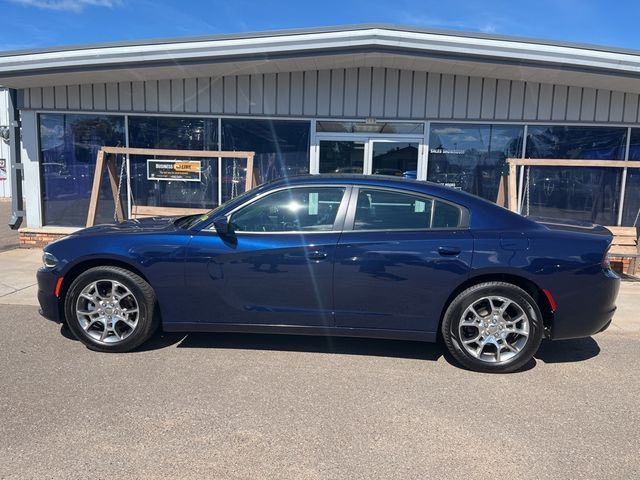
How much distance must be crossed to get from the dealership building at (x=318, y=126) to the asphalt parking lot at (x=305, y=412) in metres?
4.91

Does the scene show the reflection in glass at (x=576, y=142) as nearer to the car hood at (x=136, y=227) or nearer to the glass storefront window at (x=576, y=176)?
the glass storefront window at (x=576, y=176)

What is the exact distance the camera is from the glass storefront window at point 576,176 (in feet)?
27.6

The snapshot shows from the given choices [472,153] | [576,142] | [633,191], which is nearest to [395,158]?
[472,153]

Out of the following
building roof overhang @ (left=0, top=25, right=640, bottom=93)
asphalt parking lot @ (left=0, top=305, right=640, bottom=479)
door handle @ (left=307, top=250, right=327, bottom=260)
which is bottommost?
asphalt parking lot @ (left=0, top=305, right=640, bottom=479)

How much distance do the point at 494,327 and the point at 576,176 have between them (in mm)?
6007

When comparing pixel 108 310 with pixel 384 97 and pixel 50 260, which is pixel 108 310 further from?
pixel 384 97

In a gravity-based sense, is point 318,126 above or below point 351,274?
above

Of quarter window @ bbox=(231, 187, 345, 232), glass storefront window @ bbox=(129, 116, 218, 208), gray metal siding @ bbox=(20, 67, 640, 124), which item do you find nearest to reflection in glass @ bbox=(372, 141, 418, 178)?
gray metal siding @ bbox=(20, 67, 640, 124)

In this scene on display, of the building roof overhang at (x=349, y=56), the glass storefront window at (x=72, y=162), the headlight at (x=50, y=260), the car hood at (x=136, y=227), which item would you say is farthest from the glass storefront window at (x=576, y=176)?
the glass storefront window at (x=72, y=162)

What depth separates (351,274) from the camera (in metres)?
3.80

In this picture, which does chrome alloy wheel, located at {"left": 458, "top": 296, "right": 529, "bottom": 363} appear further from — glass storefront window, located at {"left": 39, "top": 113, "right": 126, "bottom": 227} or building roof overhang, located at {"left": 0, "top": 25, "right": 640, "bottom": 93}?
glass storefront window, located at {"left": 39, "top": 113, "right": 126, "bottom": 227}

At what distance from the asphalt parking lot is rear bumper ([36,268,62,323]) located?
32 centimetres

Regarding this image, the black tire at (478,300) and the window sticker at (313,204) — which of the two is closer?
the black tire at (478,300)

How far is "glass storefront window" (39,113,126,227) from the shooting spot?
9000 millimetres
